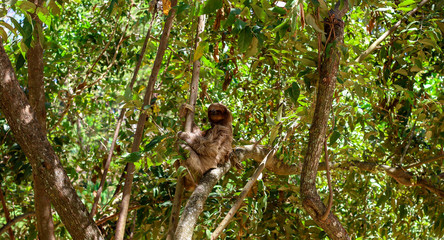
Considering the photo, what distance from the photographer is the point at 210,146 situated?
4.28 metres

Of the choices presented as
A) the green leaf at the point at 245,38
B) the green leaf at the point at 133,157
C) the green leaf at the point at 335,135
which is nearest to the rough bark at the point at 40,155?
the green leaf at the point at 133,157

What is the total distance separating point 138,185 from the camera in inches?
189

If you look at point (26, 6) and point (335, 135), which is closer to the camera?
point (26, 6)

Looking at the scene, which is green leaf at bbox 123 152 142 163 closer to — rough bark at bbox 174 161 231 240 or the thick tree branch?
rough bark at bbox 174 161 231 240

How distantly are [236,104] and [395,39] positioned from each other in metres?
2.33

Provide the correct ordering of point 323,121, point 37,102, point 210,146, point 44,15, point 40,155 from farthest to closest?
point 210,146, point 37,102, point 323,121, point 40,155, point 44,15

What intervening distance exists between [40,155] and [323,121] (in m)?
1.76

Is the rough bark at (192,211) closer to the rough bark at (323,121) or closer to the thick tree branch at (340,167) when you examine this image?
the rough bark at (323,121)

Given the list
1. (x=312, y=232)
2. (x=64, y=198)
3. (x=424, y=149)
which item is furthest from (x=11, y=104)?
(x=424, y=149)

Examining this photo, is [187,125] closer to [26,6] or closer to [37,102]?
[37,102]

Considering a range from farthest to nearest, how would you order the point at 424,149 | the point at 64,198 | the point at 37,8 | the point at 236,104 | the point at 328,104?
1. the point at 236,104
2. the point at 424,149
3. the point at 328,104
4. the point at 64,198
5. the point at 37,8

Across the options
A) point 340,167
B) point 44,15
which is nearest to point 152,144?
point 44,15

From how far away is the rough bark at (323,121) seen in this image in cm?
274

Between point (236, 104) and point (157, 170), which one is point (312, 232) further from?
point (236, 104)
